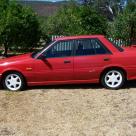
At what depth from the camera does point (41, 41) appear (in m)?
22.9

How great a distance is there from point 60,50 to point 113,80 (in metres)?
1.54

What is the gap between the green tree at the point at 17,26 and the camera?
19359 millimetres

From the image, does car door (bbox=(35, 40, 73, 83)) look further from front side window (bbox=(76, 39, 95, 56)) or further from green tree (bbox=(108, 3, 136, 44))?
green tree (bbox=(108, 3, 136, 44))

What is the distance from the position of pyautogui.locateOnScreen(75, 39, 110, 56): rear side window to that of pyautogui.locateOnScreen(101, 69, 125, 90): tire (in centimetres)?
55

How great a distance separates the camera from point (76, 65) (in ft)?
37.0

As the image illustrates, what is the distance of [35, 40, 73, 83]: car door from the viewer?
11297 millimetres

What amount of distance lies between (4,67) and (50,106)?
93.1 inches

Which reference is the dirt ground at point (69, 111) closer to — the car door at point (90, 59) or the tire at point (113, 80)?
the tire at point (113, 80)

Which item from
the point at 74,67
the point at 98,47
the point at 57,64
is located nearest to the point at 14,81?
the point at 57,64

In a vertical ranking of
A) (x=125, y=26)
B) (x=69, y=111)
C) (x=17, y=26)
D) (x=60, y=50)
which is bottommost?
(x=69, y=111)

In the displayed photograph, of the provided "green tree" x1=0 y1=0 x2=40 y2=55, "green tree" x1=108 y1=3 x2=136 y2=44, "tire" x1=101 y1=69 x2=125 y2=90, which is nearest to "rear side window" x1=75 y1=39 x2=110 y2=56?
"tire" x1=101 y1=69 x2=125 y2=90

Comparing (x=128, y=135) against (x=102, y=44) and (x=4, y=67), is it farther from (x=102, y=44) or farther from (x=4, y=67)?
(x=4, y=67)

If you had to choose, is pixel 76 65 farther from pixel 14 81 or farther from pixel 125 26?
pixel 125 26

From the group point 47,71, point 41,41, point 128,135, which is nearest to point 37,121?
point 128,135
